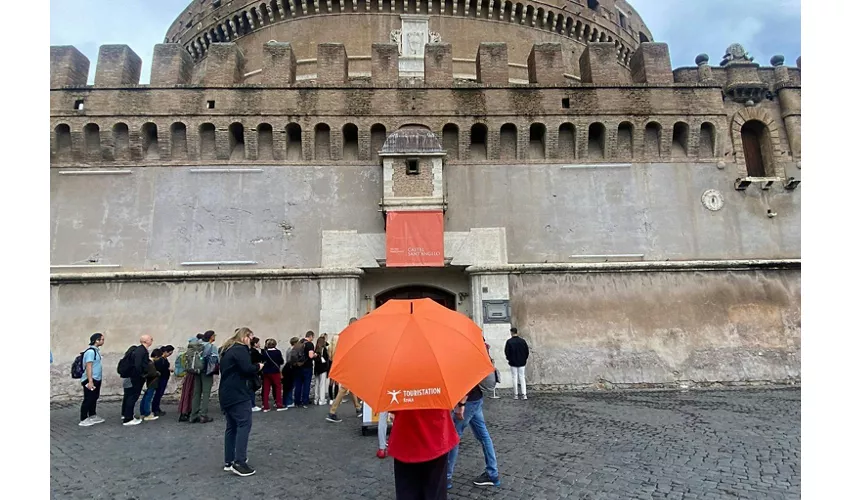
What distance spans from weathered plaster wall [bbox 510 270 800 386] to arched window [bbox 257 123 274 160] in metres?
7.48

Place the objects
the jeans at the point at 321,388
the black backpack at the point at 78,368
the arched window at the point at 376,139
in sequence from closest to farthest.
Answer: the black backpack at the point at 78,368, the jeans at the point at 321,388, the arched window at the point at 376,139

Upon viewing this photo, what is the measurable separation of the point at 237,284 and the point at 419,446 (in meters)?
9.73

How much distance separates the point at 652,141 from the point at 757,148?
370cm

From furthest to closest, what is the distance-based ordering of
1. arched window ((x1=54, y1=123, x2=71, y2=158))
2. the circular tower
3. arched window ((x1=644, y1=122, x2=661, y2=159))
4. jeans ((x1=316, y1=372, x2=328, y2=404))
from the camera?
the circular tower, arched window ((x1=644, y1=122, x2=661, y2=159)), arched window ((x1=54, y1=123, x2=71, y2=158)), jeans ((x1=316, y1=372, x2=328, y2=404))

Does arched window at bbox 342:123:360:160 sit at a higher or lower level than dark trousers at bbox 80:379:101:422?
higher

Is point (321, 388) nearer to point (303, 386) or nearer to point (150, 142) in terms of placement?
point (303, 386)

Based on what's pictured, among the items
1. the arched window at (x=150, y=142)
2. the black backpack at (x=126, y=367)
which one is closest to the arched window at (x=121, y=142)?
the arched window at (x=150, y=142)

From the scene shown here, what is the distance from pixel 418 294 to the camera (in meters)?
12.6

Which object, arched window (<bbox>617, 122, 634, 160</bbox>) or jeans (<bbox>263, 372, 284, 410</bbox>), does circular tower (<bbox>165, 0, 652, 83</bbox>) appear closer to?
arched window (<bbox>617, 122, 634, 160</bbox>)

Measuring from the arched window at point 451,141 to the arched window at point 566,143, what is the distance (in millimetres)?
2887

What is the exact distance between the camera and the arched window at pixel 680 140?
41.8 ft

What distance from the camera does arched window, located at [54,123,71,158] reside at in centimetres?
1213

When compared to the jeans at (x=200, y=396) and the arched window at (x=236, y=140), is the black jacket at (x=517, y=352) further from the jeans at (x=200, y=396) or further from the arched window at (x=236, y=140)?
the arched window at (x=236, y=140)

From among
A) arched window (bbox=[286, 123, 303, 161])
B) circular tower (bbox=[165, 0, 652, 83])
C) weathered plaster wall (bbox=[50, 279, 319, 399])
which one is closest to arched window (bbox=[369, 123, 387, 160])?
arched window (bbox=[286, 123, 303, 161])
